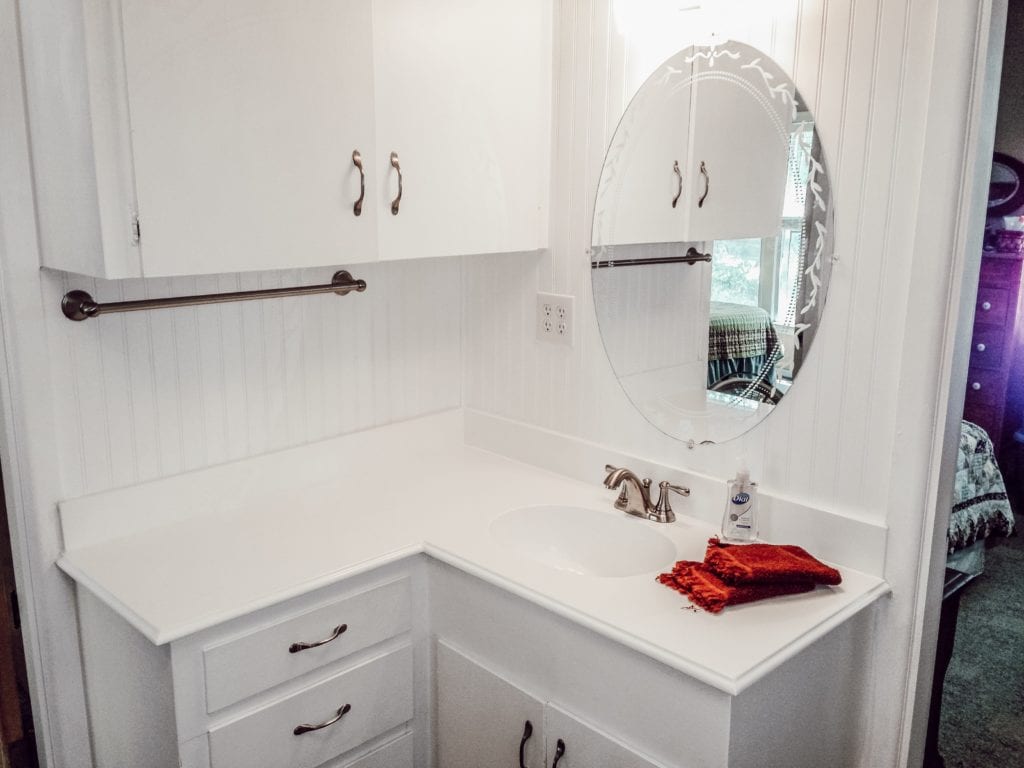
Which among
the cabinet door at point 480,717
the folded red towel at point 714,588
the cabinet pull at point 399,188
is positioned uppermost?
the cabinet pull at point 399,188

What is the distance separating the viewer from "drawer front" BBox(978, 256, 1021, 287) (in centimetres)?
415

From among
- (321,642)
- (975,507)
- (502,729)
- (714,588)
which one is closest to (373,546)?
(321,642)

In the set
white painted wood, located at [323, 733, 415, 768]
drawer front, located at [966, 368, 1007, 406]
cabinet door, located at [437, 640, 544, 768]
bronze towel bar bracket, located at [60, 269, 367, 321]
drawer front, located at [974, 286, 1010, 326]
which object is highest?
bronze towel bar bracket, located at [60, 269, 367, 321]

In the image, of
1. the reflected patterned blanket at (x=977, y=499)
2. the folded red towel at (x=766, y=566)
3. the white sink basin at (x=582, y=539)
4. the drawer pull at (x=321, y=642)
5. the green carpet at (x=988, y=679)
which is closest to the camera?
the folded red towel at (x=766, y=566)

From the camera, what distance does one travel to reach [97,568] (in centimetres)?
A: 160

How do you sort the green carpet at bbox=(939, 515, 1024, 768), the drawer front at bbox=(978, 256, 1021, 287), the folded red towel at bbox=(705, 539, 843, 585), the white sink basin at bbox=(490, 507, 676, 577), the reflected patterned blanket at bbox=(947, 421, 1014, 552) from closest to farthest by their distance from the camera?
the folded red towel at bbox=(705, 539, 843, 585) → the white sink basin at bbox=(490, 507, 676, 577) → the green carpet at bbox=(939, 515, 1024, 768) → the reflected patterned blanket at bbox=(947, 421, 1014, 552) → the drawer front at bbox=(978, 256, 1021, 287)

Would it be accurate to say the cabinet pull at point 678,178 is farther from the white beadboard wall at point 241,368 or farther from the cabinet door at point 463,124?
the white beadboard wall at point 241,368

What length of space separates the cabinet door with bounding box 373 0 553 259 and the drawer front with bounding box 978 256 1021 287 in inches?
122

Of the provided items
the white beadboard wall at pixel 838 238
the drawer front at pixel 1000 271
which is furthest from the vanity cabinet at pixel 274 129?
the drawer front at pixel 1000 271

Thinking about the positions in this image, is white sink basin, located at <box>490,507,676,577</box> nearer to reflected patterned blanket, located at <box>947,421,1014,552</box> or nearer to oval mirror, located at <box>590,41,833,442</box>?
oval mirror, located at <box>590,41,833,442</box>

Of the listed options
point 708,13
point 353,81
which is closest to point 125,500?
point 353,81

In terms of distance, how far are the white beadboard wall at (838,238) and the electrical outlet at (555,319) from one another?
0.03m

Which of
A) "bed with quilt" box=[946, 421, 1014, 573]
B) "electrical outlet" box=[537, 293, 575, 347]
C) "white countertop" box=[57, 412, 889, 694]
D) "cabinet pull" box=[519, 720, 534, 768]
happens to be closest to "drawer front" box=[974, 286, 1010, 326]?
"bed with quilt" box=[946, 421, 1014, 573]

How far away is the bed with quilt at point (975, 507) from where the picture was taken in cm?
314
